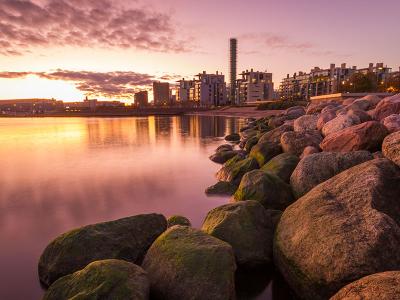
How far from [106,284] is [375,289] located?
3.07 m

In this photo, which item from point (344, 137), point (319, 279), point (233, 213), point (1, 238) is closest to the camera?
point (319, 279)

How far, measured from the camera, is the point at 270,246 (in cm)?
Answer: 554

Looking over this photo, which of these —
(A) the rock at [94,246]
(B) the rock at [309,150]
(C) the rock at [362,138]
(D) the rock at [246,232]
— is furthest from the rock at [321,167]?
(A) the rock at [94,246]

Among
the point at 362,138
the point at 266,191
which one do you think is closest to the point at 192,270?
the point at 266,191

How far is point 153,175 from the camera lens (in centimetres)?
1478

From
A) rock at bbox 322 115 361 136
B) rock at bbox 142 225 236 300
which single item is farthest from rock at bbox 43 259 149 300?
rock at bbox 322 115 361 136

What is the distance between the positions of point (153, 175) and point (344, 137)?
362 inches

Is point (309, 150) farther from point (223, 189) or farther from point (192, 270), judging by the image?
point (192, 270)

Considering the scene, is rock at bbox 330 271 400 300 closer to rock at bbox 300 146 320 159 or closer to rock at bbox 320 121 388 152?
rock at bbox 320 121 388 152

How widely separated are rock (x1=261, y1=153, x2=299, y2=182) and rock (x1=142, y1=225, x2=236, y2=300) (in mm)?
4375

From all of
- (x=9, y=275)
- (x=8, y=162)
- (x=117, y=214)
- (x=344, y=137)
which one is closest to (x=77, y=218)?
(x=117, y=214)

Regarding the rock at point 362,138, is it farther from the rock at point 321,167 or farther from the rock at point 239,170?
the rock at point 239,170

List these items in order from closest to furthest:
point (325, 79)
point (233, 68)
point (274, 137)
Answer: point (274, 137) → point (325, 79) → point (233, 68)

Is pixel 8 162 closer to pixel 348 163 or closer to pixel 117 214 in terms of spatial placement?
pixel 117 214
